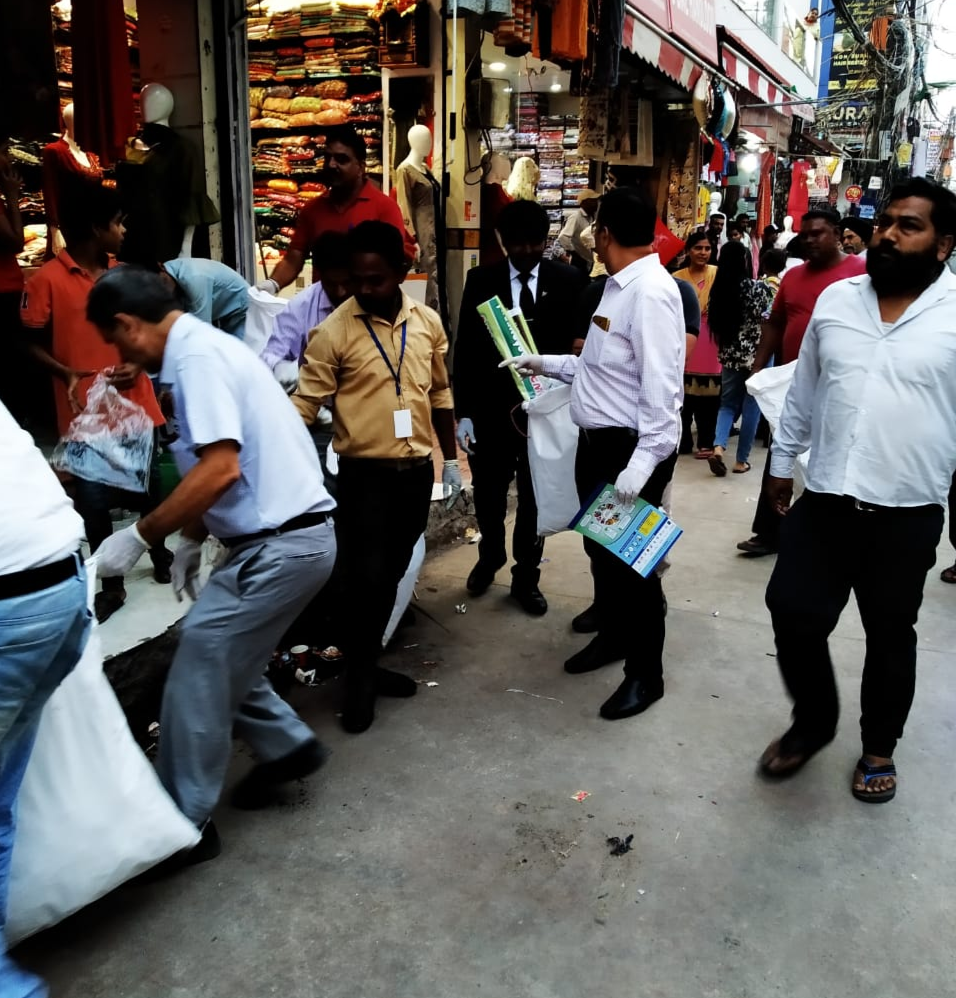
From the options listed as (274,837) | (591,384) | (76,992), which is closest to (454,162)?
(591,384)

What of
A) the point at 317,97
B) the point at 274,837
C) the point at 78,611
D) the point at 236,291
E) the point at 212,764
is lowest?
the point at 274,837

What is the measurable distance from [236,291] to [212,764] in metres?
2.86

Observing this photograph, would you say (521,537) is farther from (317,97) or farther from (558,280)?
(317,97)

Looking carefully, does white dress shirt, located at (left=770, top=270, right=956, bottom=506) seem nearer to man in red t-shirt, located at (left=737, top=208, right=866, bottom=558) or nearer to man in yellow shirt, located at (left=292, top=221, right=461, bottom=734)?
man in yellow shirt, located at (left=292, top=221, right=461, bottom=734)

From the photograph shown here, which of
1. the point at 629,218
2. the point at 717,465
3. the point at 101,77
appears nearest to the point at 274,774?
the point at 629,218

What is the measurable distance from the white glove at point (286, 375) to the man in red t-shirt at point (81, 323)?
580 millimetres

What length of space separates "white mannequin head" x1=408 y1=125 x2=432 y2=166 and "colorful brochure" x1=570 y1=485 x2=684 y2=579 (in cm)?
506

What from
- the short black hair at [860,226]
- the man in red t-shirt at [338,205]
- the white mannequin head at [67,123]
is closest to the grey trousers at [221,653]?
the man in red t-shirt at [338,205]

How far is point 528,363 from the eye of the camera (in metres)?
4.21

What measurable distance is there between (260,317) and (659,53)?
668cm

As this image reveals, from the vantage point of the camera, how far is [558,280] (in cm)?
482

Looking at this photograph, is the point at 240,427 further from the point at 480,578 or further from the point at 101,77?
the point at 101,77

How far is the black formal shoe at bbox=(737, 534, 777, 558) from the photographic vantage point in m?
5.88

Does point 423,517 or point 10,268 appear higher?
point 10,268
